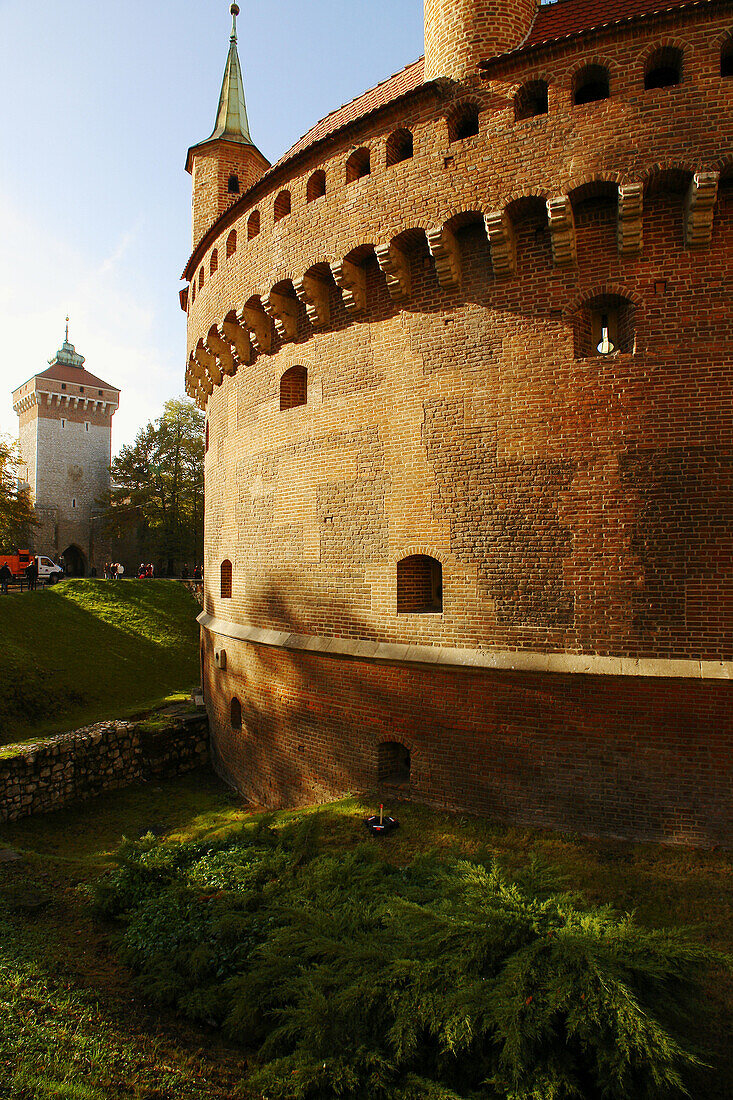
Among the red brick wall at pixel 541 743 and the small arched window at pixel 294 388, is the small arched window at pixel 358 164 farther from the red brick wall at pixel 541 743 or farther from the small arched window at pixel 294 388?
the red brick wall at pixel 541 743

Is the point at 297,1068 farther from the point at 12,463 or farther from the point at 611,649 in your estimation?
the point at 12,463

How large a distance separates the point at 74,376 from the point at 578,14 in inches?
1743

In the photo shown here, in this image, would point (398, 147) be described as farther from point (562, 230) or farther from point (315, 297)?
point (562, 230)

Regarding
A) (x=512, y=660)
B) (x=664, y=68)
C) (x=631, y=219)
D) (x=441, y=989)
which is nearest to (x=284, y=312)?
(x=631, y=219)

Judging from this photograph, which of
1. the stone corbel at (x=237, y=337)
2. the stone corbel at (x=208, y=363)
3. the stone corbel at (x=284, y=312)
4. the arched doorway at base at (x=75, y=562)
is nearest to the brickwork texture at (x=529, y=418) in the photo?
the stone corbel at (x=284, y=312)

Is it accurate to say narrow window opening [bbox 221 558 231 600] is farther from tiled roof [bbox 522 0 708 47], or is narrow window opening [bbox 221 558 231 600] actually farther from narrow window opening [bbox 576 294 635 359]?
tiled roof [bbox 522 0 708 47]

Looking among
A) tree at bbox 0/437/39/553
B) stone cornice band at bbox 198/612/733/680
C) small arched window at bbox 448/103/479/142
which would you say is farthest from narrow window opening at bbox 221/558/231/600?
tree at bbox 0/437/39/553

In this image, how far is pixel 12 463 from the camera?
→ 30500 millimetres

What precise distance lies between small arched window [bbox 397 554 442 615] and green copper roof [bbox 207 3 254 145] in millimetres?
11648

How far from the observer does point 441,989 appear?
4488mm

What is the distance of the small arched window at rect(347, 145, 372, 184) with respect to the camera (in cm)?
938

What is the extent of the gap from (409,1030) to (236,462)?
10297 mm

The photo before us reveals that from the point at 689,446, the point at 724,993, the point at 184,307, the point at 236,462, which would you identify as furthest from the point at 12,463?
the point at 724,993

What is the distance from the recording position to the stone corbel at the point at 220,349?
12.8 metres
